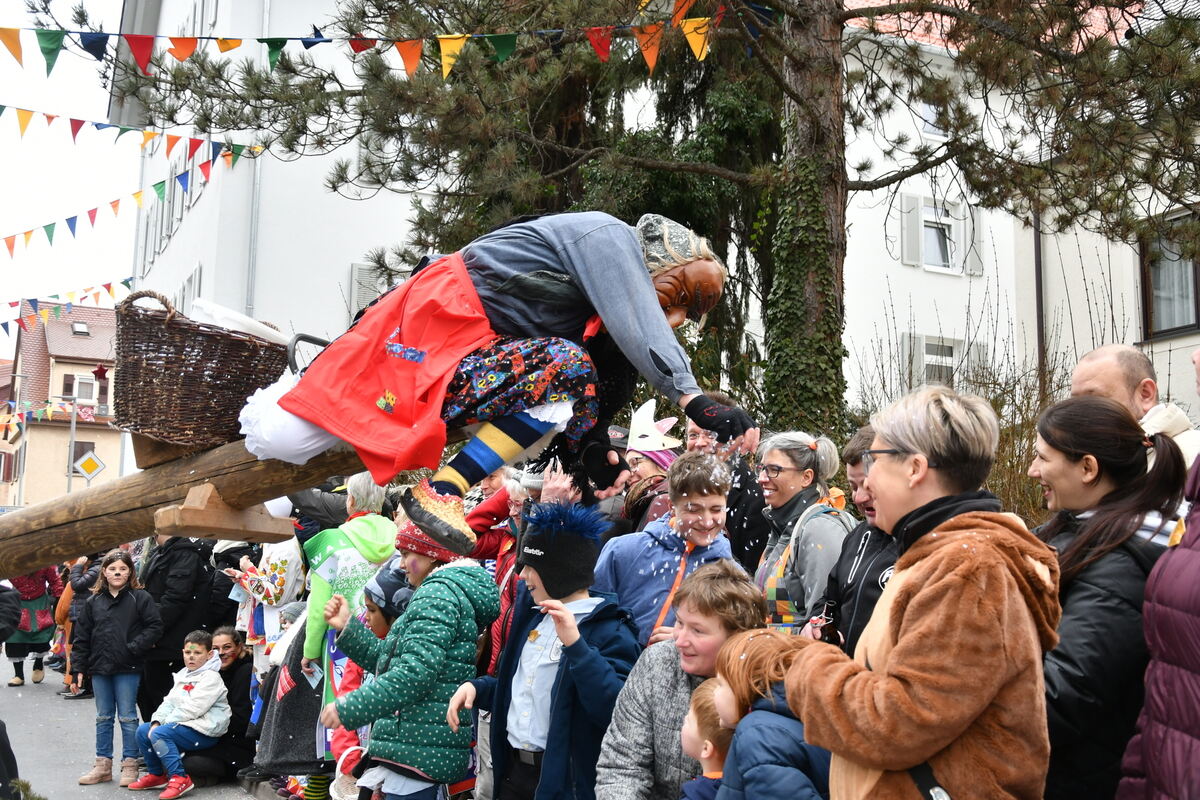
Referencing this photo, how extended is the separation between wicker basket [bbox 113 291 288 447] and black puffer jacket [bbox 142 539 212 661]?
23.9 ft

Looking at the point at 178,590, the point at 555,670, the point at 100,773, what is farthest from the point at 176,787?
the point at 555,670

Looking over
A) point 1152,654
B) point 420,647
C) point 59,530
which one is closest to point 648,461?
point 420,647

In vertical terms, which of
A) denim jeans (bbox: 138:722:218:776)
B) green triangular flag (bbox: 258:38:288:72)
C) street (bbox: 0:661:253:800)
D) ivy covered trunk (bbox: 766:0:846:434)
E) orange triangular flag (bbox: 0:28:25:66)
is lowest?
street (bbox: 0:661:253:800)

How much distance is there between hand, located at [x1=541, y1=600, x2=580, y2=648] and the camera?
4.41 meters

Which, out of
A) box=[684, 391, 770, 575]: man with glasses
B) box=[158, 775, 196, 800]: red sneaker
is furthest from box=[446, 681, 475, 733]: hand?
box=[158, 775, 196, 800]: red sneaker

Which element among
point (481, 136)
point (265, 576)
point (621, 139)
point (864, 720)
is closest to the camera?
point (864, 720)

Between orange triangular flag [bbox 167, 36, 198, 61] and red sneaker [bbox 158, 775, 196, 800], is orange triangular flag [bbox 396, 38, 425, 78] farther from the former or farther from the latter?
red sneaker [bbox 158, 775, 196, 800]

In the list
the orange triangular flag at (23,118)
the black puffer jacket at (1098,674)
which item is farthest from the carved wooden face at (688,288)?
the orange triangular flag at (23,118)

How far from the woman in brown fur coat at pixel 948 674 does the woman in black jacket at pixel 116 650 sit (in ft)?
28.4

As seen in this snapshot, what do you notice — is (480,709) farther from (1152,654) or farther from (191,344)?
(1152,654)

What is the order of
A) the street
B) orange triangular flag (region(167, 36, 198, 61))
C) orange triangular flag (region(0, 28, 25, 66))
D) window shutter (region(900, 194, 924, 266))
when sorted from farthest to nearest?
window shutter (region(900, 194, 924, 266))
orange triangular flag (region(167, 36, 198, 61))
the street
orange triangular flag (region(0, 28, 25, 66))

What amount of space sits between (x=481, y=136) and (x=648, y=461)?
4508 millimetres

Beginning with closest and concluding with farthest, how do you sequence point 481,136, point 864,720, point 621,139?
1. point 864,720
2. point 481,136
3. point 621,139

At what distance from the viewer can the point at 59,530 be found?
13.1ft
